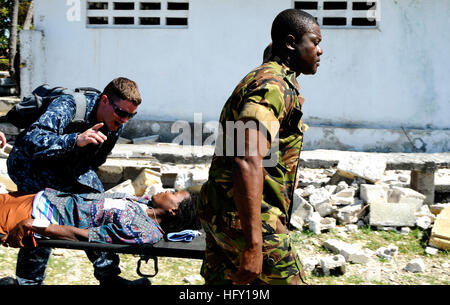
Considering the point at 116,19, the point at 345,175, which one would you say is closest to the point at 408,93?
the point at 345,175

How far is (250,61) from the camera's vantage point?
321 inches

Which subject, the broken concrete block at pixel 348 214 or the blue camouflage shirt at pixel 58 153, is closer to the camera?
the blue camouflage shirt at pixel 58 153

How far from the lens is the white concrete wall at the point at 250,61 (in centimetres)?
796

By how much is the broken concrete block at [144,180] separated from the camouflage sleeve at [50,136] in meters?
2.62

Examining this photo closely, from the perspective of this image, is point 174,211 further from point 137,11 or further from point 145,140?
point 137,11

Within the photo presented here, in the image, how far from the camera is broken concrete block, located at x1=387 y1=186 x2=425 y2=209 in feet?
17.5

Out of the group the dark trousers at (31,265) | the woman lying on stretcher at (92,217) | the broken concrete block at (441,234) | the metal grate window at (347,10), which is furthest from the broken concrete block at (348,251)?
the metal grate window at (347,10)

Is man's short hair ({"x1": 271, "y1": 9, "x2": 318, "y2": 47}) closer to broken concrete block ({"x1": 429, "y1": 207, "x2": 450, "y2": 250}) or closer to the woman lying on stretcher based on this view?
the woman lying on stretcher

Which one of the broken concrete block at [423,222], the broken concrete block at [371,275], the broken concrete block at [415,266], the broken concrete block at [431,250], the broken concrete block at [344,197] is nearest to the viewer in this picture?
the broken concrete block at [371,275]

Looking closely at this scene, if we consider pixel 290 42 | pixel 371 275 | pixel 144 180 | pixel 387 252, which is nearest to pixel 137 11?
pixel 144 180

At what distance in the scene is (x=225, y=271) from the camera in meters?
2.08

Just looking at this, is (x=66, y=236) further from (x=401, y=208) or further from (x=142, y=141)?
(x=142, y=141)

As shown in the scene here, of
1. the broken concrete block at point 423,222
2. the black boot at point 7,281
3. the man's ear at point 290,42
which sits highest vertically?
the man's ear at point 290,42

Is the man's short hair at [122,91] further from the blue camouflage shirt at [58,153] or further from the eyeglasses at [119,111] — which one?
the blue camouflage shirt at [58,153]
